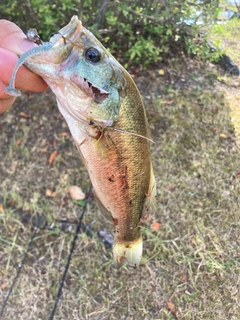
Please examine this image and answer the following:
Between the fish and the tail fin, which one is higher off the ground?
the fish

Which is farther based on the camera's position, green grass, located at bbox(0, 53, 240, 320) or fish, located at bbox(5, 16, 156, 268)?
green grass, located at bbox(0, 53, 240, 320)

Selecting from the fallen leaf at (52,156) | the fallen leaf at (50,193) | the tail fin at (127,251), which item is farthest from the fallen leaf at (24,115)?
the tail fin at (127,251)

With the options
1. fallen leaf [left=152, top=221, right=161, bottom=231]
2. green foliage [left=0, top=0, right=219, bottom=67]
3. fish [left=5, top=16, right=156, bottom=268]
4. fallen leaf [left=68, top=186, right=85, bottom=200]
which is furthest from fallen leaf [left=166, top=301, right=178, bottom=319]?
green foliage [left=0, top=0, right=219, bottom=67]

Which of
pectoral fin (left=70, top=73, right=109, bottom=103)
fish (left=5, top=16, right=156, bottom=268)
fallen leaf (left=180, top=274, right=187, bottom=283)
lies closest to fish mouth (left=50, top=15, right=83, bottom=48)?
fish (left=5, top=16, right=156, bottom=268)

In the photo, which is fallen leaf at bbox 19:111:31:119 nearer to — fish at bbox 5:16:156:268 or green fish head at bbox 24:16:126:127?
fish at bbox 5:16:156:268

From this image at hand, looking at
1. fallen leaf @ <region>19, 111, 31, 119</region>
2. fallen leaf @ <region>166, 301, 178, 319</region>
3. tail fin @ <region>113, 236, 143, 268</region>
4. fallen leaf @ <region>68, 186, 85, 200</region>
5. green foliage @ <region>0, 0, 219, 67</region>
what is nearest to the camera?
tail fin @ <region>113, 236, 143, 268</region>

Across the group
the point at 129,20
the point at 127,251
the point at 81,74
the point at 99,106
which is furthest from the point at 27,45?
the point at 129,20

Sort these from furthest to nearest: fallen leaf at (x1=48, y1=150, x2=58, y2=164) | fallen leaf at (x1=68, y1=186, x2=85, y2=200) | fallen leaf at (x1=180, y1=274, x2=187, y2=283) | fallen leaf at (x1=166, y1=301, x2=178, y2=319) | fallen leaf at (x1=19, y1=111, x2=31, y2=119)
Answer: fallen leaf at (x1=19, y1=111, x2=31, y2=119), fallen leaf at (x1=48, y1=150, x2=58, y2=164), fallen leaf at (x1=68, y1=186, x2=85, y2=200), fallen leaf at (x1=180, y1=274, x2=187, y2=283), fallen leaf at (x1=166, y1=301, x2=178, y2=319)

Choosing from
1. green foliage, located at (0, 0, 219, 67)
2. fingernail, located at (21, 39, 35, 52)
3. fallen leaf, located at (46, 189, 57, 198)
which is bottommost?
fallen leaf, located at (46, 189, 57, 198)
